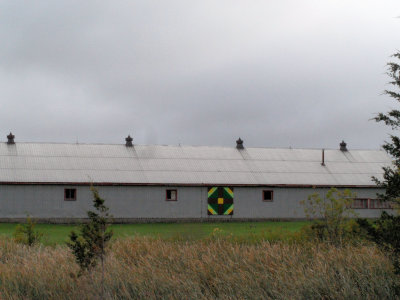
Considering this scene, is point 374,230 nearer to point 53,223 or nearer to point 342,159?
point 53,223

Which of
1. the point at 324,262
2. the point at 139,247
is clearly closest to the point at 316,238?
the point at 324,262

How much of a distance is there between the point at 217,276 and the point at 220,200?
2709 cm

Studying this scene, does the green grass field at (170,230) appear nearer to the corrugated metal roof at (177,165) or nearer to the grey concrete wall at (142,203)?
the grey concrete wall at (142,203)

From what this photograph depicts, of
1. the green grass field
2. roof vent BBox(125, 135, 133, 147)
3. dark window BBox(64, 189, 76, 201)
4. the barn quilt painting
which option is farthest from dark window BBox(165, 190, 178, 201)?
roof vent BBox(125, 135, 133, 147)

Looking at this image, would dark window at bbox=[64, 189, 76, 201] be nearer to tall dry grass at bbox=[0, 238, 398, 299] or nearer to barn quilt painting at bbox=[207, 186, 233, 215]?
barn quilt painting at bbox=[207, 186, 233, 215]

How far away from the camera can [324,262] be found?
1452cm

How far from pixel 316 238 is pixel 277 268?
16.0 feet

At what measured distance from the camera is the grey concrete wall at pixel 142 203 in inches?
1495

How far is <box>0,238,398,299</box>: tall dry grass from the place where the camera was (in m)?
12.7

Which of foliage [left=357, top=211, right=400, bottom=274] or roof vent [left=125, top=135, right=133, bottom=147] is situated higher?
roof vent [left=125, top=135, right=133, bottom=147]

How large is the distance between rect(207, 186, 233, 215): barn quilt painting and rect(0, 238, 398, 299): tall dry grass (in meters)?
23.7

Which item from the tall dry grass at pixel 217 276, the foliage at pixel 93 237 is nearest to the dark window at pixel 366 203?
the tall dry grass at pixel 217 276

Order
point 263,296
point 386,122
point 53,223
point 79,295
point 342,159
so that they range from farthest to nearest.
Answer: point 342,159 → point 53,223 → point 79,295 → point 263,296 → point 386,122

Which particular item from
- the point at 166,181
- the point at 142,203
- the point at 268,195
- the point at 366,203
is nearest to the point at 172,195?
the point at 166,181
